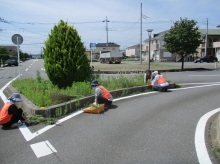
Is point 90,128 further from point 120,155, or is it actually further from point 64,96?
point 64,96

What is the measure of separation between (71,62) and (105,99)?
3.71m

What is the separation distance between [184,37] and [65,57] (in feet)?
63.8

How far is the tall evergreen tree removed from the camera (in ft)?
38.6

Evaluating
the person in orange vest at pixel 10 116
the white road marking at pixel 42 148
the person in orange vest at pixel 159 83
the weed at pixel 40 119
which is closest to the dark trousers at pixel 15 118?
the person in orange vest at pixel 10 116

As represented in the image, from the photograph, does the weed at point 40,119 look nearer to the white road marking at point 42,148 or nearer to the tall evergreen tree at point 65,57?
the white road marking at point 42,148

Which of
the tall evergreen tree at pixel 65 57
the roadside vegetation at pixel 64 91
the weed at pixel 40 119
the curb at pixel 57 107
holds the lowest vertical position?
the weed at pixel 40 119

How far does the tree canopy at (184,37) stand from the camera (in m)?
28.6

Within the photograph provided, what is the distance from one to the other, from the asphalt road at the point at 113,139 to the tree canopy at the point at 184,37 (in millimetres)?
21046

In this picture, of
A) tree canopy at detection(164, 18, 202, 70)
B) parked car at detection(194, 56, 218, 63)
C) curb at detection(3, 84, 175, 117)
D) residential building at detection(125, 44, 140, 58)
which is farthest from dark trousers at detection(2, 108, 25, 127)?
residential building at detection(125, 44, 140, 58)

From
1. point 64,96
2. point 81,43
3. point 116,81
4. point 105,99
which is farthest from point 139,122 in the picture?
point 81,43

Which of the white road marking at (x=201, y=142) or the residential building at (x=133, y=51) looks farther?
the residential building at (x=133, y=51)

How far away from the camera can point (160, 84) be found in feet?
41.1

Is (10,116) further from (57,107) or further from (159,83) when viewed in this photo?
(159,83)

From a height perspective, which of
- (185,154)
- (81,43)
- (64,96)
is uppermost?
(81,43)
